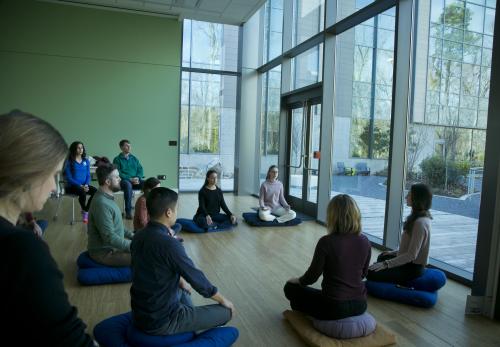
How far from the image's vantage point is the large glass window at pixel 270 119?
8.24 meters

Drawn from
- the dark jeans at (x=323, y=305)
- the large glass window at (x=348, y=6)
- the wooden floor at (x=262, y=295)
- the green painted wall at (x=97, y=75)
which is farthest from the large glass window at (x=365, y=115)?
the green painted wall at (x=97, y=75)

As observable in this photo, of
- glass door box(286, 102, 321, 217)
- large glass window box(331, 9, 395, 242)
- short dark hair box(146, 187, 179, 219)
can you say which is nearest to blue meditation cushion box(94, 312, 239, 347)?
short dark hair box(146, 187, 179, 219)

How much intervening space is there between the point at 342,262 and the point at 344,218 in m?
0.27

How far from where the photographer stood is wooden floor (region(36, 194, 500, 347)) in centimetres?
255

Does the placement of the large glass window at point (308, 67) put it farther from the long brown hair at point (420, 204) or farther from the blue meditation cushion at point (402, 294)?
the blue meditation cushion at point (402, 294)

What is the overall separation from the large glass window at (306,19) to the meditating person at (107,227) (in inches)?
178

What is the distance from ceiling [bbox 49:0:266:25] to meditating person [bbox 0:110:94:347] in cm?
711

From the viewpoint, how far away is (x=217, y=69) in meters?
9.10

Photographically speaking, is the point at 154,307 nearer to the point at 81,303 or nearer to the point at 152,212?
the point at 152,212

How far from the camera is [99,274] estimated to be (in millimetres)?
3256

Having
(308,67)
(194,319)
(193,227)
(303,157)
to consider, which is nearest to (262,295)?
(194,319)

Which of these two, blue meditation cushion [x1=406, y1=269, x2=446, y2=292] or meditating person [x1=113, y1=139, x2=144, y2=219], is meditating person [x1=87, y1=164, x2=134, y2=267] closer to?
blue meditation cushion [x1=406, y1=269, x2=446, y2=292]

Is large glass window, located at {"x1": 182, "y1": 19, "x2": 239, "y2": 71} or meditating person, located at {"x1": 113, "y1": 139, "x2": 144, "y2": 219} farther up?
large glass window, located at {"x1": 182, "y1": 19, "x2": 239, "y2": 71}

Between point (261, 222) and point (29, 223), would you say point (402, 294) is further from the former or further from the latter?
point (29, 223)
